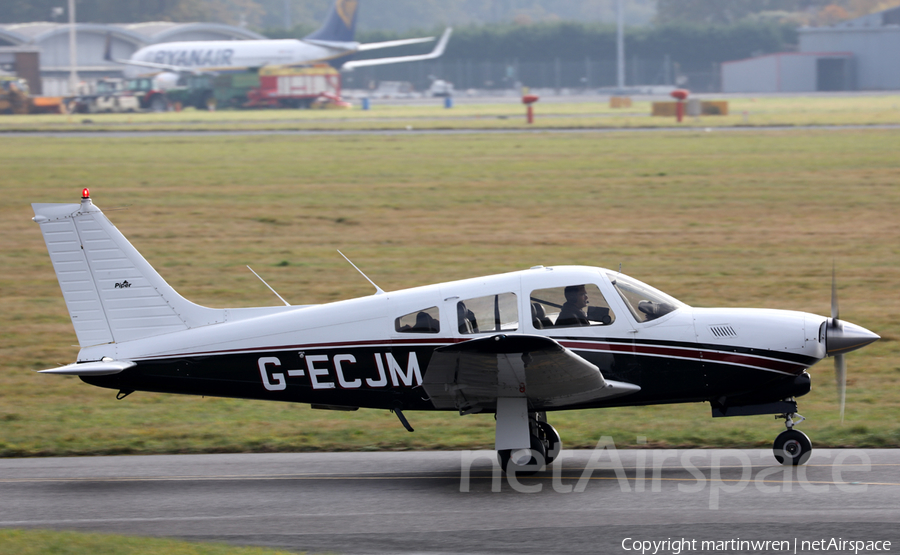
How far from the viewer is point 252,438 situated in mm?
11938

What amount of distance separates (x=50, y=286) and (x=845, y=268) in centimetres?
1685

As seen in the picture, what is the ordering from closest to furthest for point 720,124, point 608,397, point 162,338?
point 608,397 → point 162,338 → point 720,124

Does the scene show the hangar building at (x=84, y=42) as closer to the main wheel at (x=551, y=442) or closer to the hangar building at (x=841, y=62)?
the hangar building at (x=841, y=62)

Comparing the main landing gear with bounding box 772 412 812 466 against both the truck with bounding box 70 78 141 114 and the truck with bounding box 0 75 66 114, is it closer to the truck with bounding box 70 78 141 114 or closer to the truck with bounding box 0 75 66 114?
the truck with bounding box 70 78 141 114

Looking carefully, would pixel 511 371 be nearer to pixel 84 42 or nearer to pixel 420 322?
pixel 420 322

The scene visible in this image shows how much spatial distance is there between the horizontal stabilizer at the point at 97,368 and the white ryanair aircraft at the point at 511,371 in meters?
0.02

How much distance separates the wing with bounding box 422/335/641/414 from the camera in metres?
8.47

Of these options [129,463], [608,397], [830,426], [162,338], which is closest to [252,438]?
[129,463]

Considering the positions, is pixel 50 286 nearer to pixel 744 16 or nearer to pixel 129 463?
pixel 129 463

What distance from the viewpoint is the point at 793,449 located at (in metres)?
9.72

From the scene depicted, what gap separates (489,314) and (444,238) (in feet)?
50.5

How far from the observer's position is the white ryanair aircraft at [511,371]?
9383 millimetres

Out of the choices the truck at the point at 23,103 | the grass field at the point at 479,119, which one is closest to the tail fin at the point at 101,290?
the grass field at the point at 479,119

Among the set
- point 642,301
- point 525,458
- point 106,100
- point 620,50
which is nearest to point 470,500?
point 525,458
